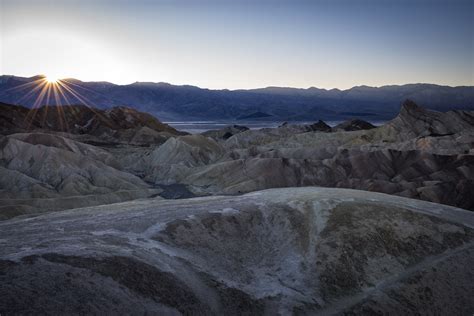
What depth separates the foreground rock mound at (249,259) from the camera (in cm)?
1333

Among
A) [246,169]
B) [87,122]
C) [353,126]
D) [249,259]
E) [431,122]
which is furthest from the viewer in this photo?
[87,122]

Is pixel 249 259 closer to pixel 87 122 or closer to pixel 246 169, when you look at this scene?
pixel 246 169

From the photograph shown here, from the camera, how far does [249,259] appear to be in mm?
19734

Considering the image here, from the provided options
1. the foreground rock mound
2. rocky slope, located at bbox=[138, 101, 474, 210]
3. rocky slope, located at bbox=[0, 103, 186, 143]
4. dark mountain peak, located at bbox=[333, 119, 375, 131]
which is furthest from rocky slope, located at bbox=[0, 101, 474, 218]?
rocky slope, located at bbox=[0, 103, 186, 143]

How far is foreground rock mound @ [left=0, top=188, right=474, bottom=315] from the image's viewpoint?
43.7 feet

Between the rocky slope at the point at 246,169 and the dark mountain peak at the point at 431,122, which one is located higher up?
the dark mountain peak at the point at 431,122

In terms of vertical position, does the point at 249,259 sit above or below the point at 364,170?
above

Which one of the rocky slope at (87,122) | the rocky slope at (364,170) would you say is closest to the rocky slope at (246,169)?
the rocky slope at (364,170)

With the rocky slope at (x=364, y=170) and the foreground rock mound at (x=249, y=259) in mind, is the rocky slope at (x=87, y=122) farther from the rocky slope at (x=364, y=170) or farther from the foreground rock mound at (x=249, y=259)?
the foreground rock mound at (x=249, y=259)

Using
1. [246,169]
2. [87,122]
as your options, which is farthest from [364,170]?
[87,122]

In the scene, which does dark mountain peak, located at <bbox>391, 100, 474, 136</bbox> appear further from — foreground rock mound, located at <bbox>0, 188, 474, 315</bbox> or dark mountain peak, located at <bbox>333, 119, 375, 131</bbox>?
foreground rock mound, located at <bbox>0, 188, 474, 315</bbox>

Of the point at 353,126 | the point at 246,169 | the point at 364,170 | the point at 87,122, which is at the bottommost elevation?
the point at 246,169

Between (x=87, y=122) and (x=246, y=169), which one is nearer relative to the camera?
(x=246, y=169)

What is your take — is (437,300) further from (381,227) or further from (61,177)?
(61,177)
